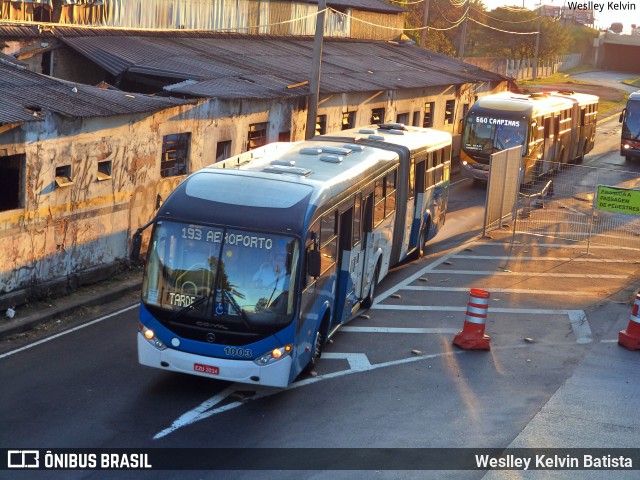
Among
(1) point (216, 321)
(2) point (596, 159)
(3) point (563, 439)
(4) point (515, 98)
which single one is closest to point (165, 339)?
(1) point (216, 321)

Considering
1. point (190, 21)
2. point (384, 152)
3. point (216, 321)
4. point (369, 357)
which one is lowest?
point (369, 357)

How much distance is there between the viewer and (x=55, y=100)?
16.8m

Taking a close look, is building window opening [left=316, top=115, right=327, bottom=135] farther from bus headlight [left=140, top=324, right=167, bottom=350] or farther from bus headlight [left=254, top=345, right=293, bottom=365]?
bus headlight [left=254, top=345, right=293, bottom=365]

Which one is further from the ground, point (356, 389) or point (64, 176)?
point (64, 176)

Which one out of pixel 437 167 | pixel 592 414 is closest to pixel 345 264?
pixel 592 414

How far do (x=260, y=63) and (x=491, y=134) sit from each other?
307 inches

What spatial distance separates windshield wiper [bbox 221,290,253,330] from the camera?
38.6 ft

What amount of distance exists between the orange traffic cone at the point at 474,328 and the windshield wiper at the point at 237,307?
442 centimetres

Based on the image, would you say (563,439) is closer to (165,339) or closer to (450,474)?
(450,474)

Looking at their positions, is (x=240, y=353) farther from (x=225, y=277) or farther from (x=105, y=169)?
(x=105, y=169)

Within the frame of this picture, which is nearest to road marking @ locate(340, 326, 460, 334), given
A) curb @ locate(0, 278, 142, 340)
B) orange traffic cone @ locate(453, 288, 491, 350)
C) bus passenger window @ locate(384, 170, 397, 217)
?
orange traffic cone @ locate(453, 288, 491, 350)

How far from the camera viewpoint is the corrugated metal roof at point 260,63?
76.9 feet

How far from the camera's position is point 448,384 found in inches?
528

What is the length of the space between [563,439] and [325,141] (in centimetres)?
883
